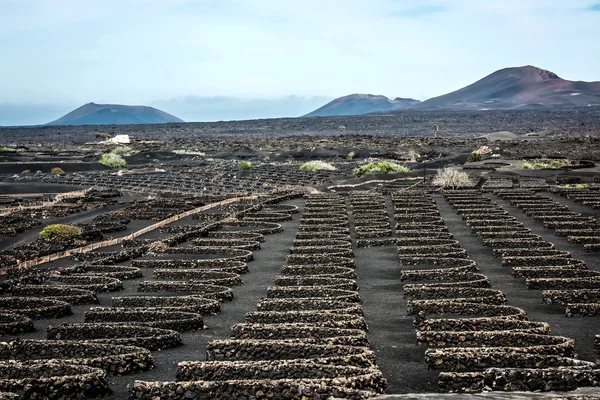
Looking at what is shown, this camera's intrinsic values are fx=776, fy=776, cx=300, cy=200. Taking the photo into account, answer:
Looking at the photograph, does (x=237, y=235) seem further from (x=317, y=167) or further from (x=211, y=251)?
(x=317, y=167)

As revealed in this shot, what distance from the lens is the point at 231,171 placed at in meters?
92.7

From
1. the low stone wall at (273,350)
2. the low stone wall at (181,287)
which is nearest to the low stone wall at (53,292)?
the low stone wall at (181,287)

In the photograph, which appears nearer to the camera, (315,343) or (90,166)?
(315,343)

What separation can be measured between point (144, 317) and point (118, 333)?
229 centimetres

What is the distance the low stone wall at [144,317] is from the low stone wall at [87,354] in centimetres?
357

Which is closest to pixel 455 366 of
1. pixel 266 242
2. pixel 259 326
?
pixel 259 326

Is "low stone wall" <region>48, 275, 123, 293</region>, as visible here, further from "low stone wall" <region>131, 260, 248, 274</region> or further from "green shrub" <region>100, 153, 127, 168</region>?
"green shrub" <region>100, 153, 127, 168</region>

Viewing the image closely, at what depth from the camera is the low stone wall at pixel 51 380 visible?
1662cm

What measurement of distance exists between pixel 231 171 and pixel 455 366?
7546 cm

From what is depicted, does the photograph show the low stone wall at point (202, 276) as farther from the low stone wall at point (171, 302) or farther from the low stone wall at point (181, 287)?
the low stone wall at point (171, 302)

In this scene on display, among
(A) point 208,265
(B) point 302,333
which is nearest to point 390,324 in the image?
(B) point 302,333

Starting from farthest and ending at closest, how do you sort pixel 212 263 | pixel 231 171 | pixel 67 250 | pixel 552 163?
pixel 231 171, pixel 552 163, pixel 67 250, pixel 212 263

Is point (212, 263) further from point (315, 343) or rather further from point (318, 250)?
point (315, 343)

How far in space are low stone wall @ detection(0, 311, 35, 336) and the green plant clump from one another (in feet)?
213
